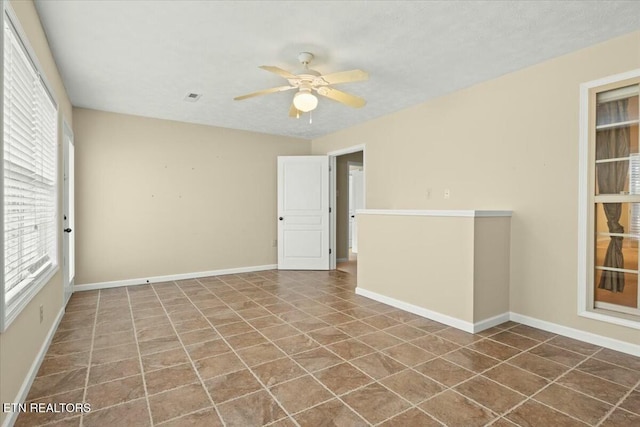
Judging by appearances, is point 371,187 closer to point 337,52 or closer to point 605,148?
point 337,52

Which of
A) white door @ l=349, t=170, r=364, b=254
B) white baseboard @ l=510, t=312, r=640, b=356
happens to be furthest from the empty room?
white door @ l=349, t=170, r=364, b=254

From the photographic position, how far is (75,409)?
1.89 m

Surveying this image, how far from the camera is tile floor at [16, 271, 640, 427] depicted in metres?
1.83

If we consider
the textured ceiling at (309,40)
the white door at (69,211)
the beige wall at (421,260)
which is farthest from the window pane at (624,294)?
the white door at (69,211)

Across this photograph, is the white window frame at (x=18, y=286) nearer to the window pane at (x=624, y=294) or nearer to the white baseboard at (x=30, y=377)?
the white baseboard at (x=30, y=377)

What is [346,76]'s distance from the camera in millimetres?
2787

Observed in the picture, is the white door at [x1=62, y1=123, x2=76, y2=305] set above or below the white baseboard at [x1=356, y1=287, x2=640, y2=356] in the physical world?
above

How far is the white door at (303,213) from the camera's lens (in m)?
5.96

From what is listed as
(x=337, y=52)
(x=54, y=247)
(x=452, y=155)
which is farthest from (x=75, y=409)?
(x=452, y=155)

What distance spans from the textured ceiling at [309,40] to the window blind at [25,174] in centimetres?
60

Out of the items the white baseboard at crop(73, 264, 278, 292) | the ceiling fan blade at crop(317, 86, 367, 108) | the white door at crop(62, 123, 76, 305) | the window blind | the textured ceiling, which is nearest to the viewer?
the window blind

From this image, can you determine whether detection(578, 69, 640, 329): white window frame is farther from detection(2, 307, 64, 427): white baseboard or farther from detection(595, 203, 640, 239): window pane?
detection(2, 307, 64, 427): white baseboard

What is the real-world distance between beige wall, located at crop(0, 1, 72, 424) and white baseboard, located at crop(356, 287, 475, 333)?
10.1 ft

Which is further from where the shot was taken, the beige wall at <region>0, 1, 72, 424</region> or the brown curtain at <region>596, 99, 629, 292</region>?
the brown curtain at <region>596, 99, 629, 292</region>
